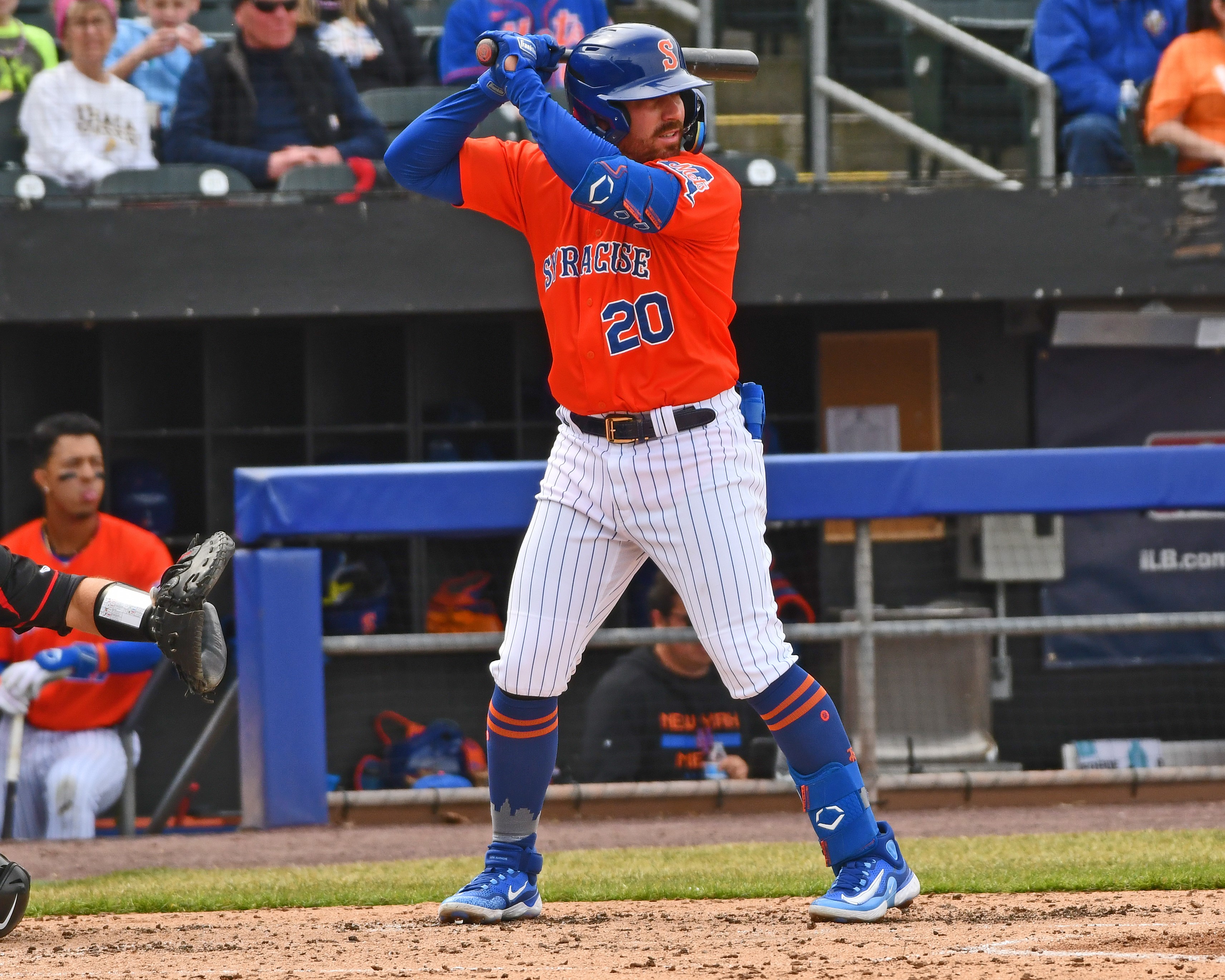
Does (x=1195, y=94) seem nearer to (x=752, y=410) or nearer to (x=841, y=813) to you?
(x=752, y=410)

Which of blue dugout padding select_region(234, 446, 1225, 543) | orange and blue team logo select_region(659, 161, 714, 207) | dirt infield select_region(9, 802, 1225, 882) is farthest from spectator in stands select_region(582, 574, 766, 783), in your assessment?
orange and blue team logo select_region(659, 161, 714, 207)

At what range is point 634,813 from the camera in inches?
224

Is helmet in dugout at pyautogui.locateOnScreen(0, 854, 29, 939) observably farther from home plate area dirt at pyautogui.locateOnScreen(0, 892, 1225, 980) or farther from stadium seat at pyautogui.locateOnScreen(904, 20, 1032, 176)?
stadium seat at pyautogui.locateOnScreen(904, 20, 1032, 176)

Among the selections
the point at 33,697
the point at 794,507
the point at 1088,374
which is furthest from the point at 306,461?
the point at 1088,374

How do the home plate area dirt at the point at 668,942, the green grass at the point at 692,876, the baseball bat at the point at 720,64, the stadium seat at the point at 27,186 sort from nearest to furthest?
the home plate area dirt at the point at 668,942 → the baseball bat at the point at 720,64 → the green grass at the point at 692,876 → the stadium seat at the point at 27,186

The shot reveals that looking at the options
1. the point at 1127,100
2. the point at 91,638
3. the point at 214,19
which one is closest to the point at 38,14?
the point at 214,19

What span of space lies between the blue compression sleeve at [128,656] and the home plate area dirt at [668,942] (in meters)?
2.01

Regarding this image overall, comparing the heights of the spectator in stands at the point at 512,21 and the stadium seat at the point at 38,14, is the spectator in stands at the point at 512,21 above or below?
below

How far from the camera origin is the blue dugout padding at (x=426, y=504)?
542 centimetres

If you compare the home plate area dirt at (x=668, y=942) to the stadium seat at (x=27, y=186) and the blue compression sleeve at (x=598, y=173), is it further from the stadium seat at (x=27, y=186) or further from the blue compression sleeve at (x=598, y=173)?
the stadium seat at (x=27, y=186)

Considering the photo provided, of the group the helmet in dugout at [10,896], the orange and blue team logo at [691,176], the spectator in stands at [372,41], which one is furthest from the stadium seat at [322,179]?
the helmet in dugout at [10,896]

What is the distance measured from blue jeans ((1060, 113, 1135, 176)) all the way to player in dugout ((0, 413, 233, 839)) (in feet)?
13.5

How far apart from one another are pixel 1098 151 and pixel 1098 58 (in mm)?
476

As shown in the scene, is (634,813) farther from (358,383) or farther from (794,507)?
(358,383)
